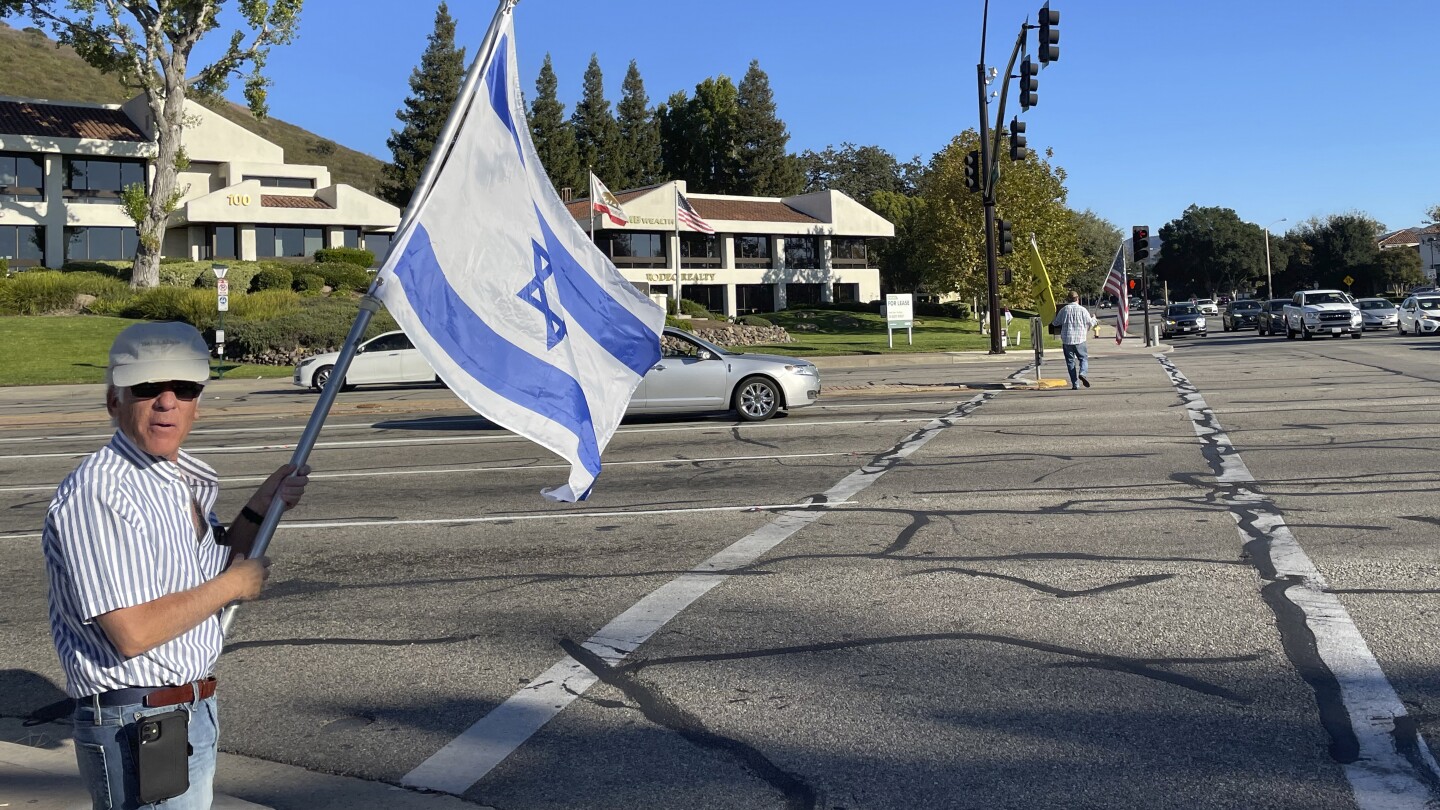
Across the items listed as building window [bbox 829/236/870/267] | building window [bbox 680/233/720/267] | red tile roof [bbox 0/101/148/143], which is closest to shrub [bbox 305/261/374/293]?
red tile roof [bbox 0/101/148/143]

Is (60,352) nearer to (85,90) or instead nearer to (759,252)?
(759,252)

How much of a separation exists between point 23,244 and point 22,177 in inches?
126

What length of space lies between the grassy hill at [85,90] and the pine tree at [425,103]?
74791 millimetres

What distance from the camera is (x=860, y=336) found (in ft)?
170

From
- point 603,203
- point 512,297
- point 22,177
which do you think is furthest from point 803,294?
point 512,297

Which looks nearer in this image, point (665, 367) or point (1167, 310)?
point (665, 367)

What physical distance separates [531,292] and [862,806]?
6.73 feet

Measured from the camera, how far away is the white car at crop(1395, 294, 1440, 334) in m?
39.8

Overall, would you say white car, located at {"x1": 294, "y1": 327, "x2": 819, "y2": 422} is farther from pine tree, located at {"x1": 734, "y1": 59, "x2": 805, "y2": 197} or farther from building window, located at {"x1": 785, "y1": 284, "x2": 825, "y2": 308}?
pine tree, located at {"x1": 734, "y1": 59, "x2": 805, "y2": 197}

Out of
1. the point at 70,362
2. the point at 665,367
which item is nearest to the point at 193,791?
the point at 665,367

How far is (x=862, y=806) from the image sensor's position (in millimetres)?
→ 4176

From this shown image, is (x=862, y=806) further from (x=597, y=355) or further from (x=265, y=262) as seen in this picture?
(x=265, y=262)

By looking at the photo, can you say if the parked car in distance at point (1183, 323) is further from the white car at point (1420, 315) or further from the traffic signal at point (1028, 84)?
the traffic signal at point (1028, 84)

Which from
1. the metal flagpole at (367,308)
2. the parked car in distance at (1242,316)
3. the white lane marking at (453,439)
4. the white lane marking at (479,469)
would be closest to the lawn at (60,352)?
the white lane marking at (453,439)
